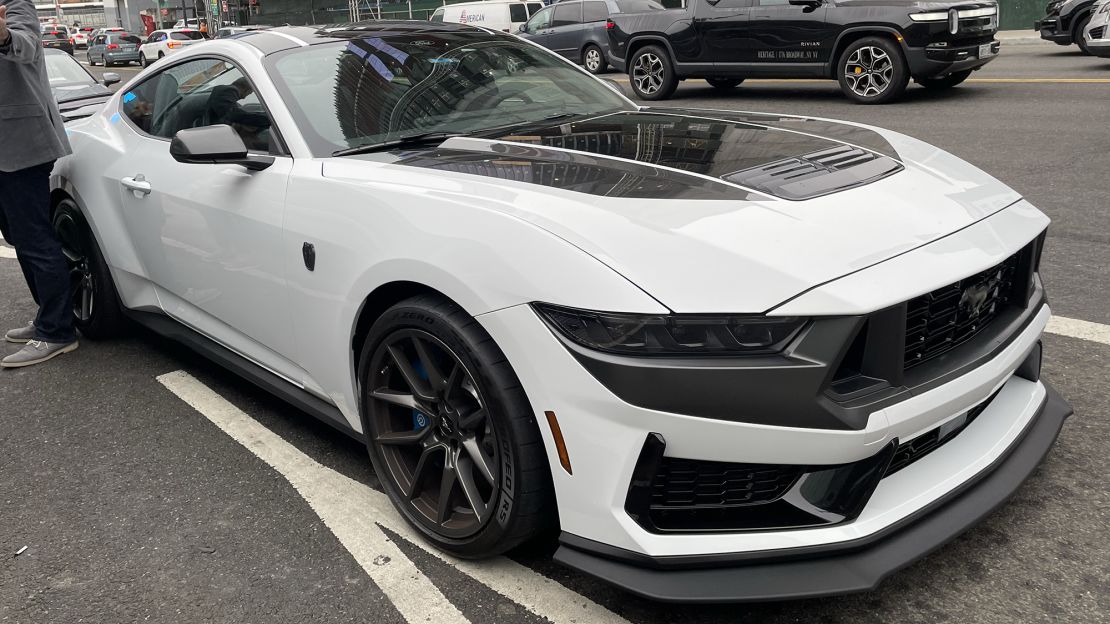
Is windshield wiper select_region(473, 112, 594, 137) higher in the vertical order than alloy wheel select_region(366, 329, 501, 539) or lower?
higher

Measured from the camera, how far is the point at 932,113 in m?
10.4

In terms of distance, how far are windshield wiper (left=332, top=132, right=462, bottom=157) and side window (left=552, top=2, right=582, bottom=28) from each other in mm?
17396

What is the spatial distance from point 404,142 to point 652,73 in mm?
11094

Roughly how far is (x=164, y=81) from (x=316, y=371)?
1.91 m

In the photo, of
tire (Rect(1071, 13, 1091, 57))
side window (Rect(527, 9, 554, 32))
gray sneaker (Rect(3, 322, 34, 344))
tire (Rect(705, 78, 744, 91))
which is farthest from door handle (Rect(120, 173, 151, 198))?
side window (Rect(527, 9, 554, 32))

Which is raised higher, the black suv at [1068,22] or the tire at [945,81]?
the black suv at [1068,22]

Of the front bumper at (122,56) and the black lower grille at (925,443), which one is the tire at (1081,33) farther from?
the front bumper at (122,56)

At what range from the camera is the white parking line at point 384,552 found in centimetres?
247

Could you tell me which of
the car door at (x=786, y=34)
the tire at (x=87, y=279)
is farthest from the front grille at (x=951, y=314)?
the car door at (x=786, y=34)

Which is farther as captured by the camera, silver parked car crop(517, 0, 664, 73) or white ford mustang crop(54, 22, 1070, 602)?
silver parked car crop(517, 0, 664, 73)


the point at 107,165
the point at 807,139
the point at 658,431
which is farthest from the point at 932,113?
the point at 658,431

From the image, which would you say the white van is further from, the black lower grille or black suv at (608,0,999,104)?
the black lower grille

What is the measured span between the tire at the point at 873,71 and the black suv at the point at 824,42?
0.01m

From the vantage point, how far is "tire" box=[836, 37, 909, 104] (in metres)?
11.3
